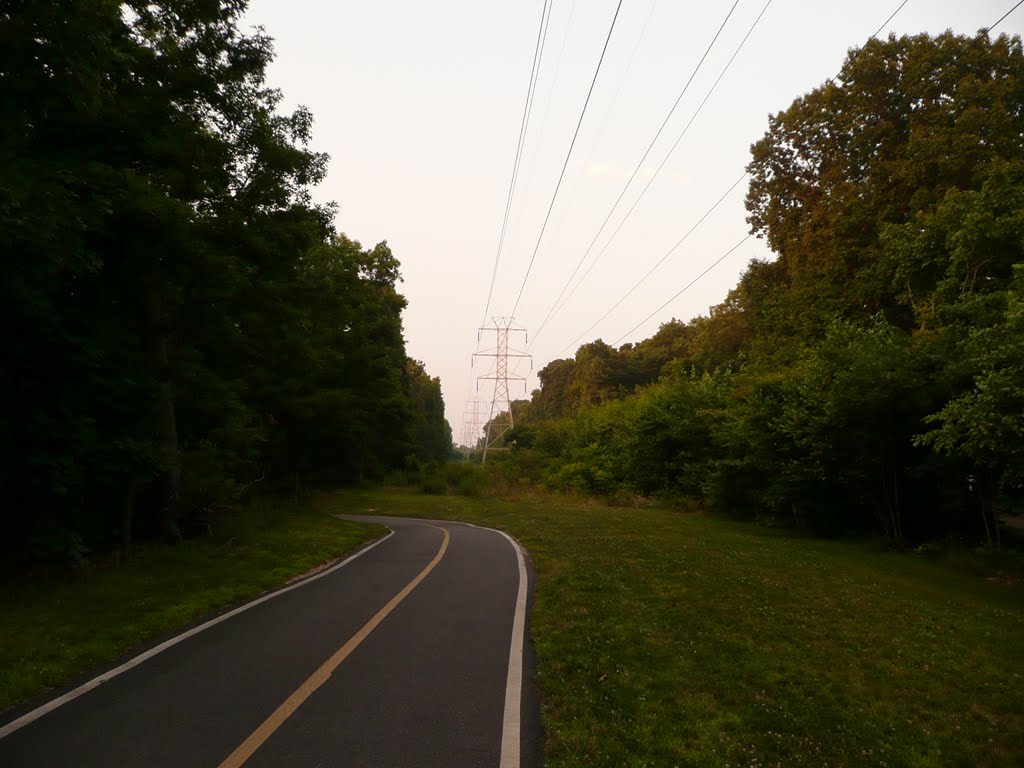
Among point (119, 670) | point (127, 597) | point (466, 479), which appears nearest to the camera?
point (119, 670)

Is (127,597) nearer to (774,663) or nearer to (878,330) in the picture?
(774,663)

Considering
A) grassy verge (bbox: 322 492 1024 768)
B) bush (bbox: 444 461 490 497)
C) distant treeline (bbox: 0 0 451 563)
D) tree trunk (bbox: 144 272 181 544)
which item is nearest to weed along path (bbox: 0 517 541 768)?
grassy verge (bbox: 322 492 1024 768)

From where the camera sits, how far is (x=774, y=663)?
266 inches

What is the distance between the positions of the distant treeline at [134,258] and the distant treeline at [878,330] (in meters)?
14.1

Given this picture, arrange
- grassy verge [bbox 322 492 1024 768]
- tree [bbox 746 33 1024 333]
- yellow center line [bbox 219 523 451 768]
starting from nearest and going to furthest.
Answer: yellow center line [bbox 219 523 451 768] → grassy verge [bbox 322 492 1024 768] → tree [bbox 746 33 1024 333]

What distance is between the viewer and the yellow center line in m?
4.48

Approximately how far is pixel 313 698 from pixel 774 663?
4885mm

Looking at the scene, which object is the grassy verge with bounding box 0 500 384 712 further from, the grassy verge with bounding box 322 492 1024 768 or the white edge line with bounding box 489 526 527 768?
the grassy verge with bounding box 322 492 1024 768

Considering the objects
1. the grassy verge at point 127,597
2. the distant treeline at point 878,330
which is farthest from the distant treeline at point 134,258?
the distant treeline at point 878,330

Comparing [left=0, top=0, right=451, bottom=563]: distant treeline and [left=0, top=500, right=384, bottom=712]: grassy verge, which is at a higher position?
[left=0, top=0, right=451, bottom=563]: distant treeline

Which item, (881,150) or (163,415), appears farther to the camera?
(881,150)

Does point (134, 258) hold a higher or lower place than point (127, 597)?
higher

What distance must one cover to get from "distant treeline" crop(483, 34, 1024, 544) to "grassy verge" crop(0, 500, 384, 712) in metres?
13.4

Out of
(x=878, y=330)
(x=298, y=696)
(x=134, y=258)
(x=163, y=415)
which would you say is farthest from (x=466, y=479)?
(x=298, y=696)
